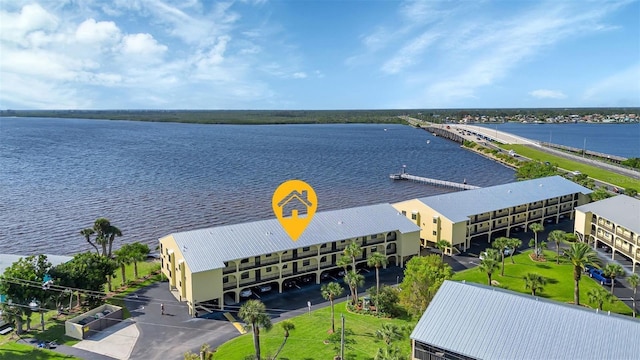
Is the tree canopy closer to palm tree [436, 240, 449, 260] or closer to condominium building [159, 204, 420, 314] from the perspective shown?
condominium building [159, 204, 420, 314]

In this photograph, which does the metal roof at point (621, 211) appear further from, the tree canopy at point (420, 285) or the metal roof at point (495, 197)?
the tree canopy at point (420, 285)

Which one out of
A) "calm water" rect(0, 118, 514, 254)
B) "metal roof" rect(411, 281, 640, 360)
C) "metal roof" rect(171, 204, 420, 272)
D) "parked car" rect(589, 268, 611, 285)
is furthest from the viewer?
"calm water" rect(0, 118, 514, 254)

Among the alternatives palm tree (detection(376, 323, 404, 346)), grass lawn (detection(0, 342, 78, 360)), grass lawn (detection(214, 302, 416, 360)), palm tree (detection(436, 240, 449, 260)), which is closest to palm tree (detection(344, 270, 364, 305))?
grass lawn (detection(214, 302, 416, 360))

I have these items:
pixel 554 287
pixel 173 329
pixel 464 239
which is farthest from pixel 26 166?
pixel 554 287

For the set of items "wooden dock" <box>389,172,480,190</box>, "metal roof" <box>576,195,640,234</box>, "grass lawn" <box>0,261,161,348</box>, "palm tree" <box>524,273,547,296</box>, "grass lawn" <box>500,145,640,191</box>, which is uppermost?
"metal roof" <box>576,195,640,234</box>

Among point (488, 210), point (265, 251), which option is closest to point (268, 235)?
point (265, 251)
